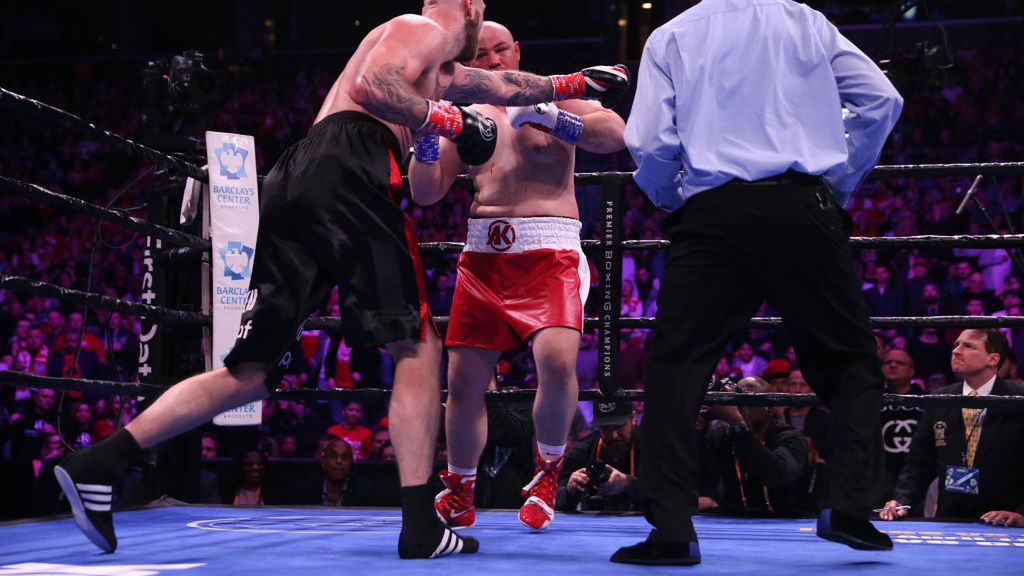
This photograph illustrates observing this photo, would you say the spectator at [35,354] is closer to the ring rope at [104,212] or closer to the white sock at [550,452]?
the ring rope at [104,212]

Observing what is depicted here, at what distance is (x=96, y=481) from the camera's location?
1910 mm

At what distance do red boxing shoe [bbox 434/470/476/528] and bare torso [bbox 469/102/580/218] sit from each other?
73 centimetres

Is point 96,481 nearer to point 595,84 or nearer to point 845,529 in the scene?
point 845,529

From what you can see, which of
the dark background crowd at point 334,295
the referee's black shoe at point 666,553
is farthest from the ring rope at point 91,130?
the referee's black shoe at point 666,553

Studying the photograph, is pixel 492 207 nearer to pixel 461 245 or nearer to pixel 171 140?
pixel 461 245

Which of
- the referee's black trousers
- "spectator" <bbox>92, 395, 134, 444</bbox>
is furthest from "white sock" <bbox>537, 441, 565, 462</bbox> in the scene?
"spectator" <bbox>92, 395, 134, 444</bbox>

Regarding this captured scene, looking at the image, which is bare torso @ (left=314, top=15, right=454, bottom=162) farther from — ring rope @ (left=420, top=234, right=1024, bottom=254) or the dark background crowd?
the dark background crowd

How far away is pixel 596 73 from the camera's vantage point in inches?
104

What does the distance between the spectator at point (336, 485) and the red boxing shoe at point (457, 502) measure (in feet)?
6.23

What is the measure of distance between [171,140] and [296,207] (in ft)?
5.11

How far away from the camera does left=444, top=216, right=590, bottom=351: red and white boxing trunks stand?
9.11 feet

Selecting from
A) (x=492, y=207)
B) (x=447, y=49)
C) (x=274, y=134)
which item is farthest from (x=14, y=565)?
(x=274, y=134)

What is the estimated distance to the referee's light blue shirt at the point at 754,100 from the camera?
199 centimetres

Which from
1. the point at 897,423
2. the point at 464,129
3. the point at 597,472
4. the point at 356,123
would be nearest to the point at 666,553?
the point at 464,129
